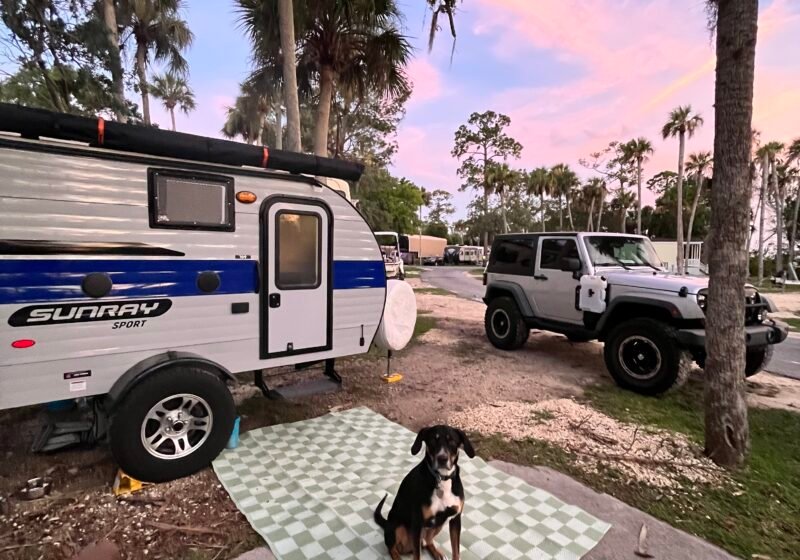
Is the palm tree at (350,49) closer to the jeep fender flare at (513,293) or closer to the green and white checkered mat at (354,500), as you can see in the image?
the jeep fender flare at (513,293)

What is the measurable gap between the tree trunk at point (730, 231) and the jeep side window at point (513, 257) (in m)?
3.98

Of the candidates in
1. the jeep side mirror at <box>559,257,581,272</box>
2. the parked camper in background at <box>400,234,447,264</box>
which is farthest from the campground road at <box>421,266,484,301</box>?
the parked camper in background at <box>400,234,447,264</box>

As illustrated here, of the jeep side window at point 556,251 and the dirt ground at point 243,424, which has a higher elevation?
the jeep side window at point 556,251

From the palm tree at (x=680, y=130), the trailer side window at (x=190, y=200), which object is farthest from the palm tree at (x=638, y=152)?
the trailer side window at (x=190, y=200)

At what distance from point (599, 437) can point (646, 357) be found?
1.89 meters

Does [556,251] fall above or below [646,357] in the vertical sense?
above

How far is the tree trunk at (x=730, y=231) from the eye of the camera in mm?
3496

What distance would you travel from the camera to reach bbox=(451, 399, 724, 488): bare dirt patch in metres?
3.61

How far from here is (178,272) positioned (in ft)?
11.8

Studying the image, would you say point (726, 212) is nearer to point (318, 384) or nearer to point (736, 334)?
point (736, 334)

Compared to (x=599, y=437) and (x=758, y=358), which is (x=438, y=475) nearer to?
(x=599, y=437)

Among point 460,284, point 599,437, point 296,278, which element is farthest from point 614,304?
point 460,284

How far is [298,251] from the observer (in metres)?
4.42

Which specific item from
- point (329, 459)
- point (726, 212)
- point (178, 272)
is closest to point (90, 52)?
point (178, 272)
